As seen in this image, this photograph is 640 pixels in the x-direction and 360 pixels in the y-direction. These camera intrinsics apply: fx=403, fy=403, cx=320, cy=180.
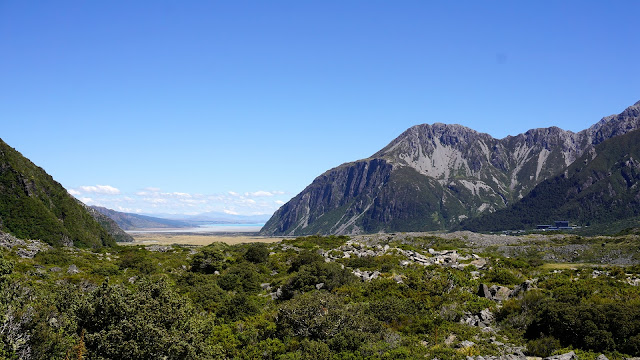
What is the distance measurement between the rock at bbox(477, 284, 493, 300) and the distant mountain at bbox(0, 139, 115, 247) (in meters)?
85.7

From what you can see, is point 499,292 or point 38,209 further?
point 38,209

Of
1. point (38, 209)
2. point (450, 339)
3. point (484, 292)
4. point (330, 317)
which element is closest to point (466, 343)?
point (450, 339)

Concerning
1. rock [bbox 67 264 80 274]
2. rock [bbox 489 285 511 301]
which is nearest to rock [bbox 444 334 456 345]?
rock [bbox 489 285 511 301]

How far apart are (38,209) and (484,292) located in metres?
97.4

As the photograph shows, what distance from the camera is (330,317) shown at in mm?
23172

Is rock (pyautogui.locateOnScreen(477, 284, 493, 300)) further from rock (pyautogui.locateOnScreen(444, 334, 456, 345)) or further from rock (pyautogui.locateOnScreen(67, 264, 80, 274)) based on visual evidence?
rock (pyautogui.locateOnScreen(67, 264, 80, 274))

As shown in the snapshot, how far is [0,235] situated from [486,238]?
3183 inches

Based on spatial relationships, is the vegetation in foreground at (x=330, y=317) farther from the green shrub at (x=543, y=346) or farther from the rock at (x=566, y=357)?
the rock at (x=566, y=357)

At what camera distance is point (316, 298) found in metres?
25.7

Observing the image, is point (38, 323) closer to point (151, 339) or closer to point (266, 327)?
point (151, 339)

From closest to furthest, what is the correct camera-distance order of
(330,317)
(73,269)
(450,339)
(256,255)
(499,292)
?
(330,317) < (450,339) < (499,292) < (73,269) < (256,255)

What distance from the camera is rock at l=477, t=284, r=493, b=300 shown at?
3077cm

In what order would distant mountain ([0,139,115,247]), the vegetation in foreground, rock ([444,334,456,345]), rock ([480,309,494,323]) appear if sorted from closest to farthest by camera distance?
1. the vegetation in foreground
2. rock ([444,334,456,345])
3. rock ([480,309,494,323])
4. distant mountain ([0,139,115,247])

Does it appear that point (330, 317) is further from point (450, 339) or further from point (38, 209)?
point (38, 209)
